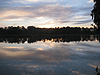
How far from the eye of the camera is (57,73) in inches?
364

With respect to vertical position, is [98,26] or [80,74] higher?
[98,26]

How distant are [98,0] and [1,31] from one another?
7736 inches

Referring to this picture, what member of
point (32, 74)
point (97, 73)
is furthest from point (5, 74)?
point (97, 73)

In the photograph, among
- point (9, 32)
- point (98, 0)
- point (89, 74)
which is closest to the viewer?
point (89, 74)

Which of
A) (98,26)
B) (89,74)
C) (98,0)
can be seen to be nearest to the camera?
(89,74)

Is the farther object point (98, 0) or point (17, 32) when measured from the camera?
point (17, 32)

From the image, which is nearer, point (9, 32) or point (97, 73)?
point (97, 73)

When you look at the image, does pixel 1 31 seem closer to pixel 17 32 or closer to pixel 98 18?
pixel 17 32

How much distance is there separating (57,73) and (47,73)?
72cm

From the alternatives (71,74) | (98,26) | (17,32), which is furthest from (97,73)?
(17,32)

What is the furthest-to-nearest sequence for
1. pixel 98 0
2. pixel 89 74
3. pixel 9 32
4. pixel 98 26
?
pixel 9 32
pixel 98 26
pixel 98 0
pixel 89 74

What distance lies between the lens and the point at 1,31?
19150cm

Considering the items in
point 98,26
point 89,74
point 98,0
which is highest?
point 98,0

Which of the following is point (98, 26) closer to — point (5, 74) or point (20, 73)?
point (20, 73)
